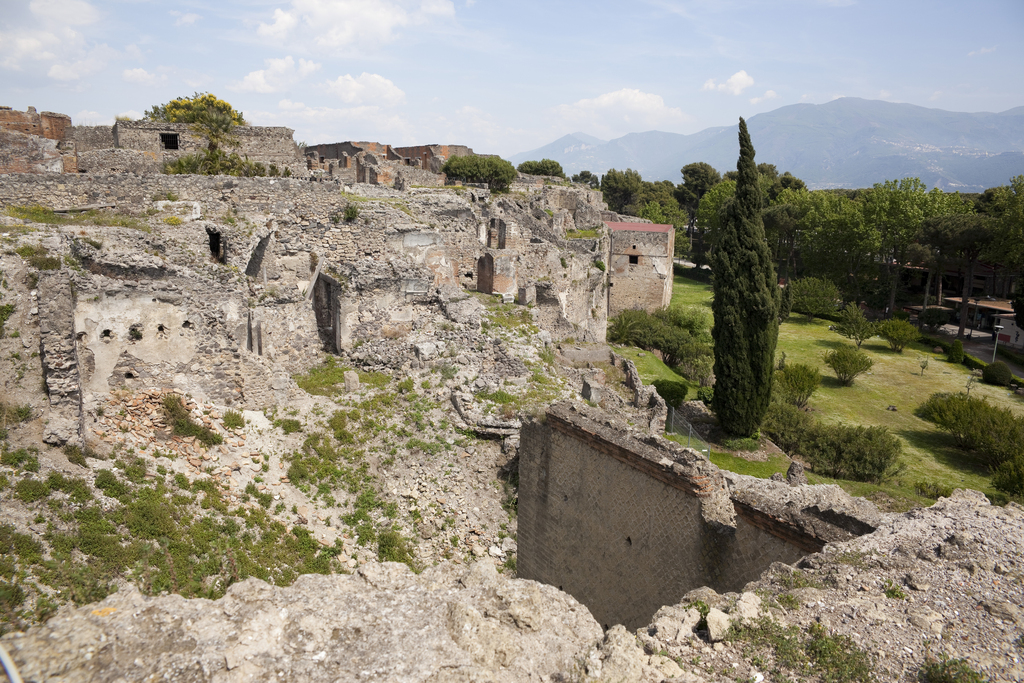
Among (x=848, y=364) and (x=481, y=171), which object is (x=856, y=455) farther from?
(x=481, y=171)

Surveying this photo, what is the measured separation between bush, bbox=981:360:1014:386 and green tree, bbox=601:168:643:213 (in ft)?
163

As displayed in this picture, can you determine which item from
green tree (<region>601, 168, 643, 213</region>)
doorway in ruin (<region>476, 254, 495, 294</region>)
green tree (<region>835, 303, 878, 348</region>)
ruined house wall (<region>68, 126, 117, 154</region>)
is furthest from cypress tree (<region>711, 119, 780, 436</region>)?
green tree (<region>601, 168, 643, 213</region>)

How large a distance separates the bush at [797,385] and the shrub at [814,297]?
19.2 metres

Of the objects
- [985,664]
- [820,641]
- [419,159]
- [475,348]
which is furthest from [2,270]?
[419,159]

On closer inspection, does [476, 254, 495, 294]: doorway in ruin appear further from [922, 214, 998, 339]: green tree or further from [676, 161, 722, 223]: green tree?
[676, 161, 722, 223]: green tree

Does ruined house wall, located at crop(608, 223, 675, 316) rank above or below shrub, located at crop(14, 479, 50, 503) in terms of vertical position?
above

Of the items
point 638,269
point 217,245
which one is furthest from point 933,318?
point 217,245

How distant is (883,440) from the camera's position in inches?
720

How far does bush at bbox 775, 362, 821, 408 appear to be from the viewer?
80.7ft

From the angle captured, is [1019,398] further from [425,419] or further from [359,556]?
[359,556]

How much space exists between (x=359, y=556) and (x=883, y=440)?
16644 mm

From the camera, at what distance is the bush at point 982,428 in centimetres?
1909

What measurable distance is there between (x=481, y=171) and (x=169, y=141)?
2447 cm

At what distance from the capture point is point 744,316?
2028cm
